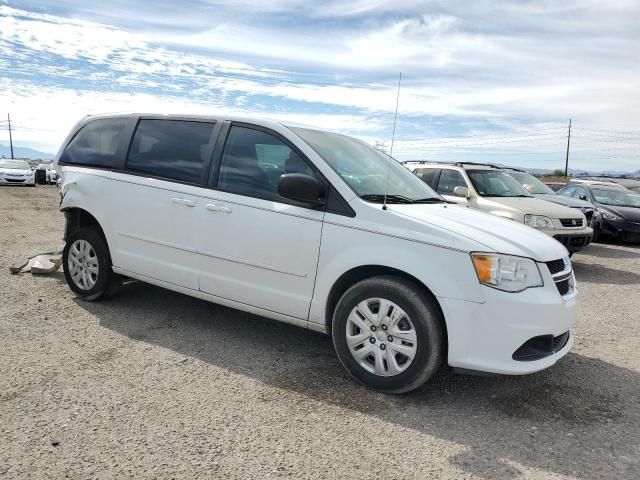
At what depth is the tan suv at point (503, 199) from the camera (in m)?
8.53

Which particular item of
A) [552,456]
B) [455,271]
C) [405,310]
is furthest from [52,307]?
[552,456]

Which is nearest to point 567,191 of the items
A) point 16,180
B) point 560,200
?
point 560,200

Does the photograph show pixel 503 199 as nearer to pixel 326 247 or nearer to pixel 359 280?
pixel 359 280

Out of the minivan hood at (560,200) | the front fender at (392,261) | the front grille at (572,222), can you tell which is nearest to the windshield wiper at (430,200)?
the front fender at (392,261)

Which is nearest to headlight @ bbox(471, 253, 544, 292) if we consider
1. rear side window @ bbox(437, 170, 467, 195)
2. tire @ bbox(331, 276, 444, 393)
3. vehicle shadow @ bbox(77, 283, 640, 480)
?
tire @ bbox(331, 276, 444, 393)

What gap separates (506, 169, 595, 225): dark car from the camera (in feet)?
37.1

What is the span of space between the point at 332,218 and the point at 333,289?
19.6 inches

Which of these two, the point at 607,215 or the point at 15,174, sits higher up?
the point at 607,215

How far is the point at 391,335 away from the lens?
3.52m

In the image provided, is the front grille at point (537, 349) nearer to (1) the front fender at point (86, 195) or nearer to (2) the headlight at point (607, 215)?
(1) the front fender at point (86, 195)

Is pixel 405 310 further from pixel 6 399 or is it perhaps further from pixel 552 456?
pixel 6 399

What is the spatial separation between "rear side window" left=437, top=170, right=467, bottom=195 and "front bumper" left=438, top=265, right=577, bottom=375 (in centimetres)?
629

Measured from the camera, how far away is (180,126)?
4730 mm

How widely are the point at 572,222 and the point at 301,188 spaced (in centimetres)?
654
